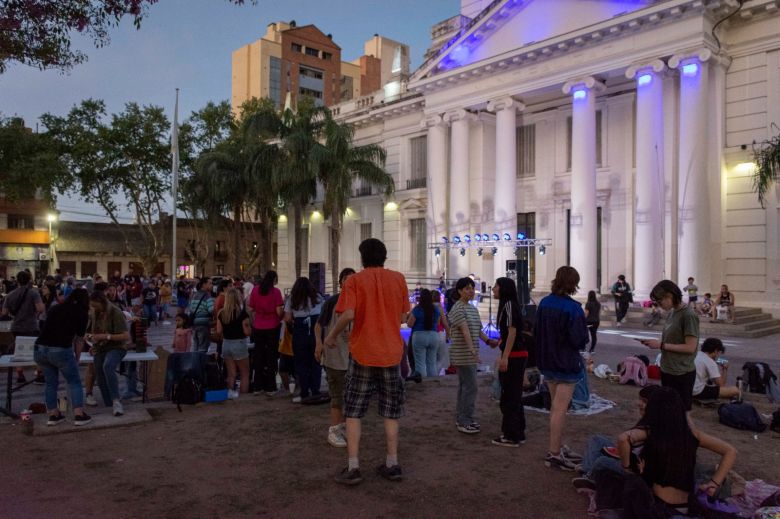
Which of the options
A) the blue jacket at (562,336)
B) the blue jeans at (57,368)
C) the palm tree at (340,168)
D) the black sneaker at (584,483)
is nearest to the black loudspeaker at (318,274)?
the palm tree at (340,168)

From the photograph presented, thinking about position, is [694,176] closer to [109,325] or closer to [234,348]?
[234,348]

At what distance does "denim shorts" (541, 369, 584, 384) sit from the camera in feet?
17.2

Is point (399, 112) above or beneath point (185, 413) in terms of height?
above

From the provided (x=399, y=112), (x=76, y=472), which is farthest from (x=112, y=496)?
(x=399, y=112)

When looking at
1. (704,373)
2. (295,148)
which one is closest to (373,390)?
(704,373)

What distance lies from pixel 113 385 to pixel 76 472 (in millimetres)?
2092

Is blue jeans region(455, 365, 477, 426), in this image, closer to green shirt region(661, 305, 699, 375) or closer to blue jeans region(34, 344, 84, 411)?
green shirt region(661, 305, 699, 375)

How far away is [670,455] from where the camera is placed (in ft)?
12.5

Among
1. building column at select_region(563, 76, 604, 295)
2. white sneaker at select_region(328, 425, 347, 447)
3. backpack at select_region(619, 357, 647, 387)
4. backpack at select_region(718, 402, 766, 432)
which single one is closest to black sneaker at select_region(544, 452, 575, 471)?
white sneaker at select_region(328, 425, 347, 447)

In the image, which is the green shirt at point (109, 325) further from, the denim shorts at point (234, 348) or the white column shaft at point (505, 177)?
the white column shaft at point (505, 177)

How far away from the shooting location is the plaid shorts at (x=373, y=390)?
4840mm

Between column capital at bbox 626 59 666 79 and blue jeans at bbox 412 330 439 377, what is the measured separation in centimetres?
1465

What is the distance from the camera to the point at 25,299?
372 inches

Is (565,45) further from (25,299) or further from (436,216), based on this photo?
(25,299)
